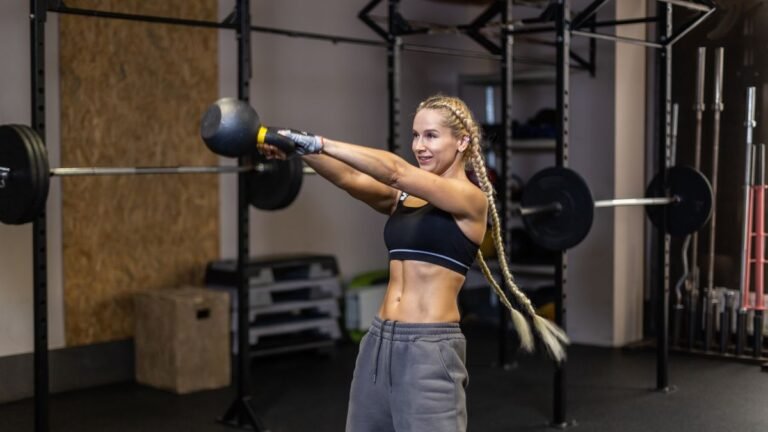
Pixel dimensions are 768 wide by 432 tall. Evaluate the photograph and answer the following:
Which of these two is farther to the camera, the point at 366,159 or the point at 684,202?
the point at 684,202

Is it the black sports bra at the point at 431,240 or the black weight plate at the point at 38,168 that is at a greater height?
the black weight plate at the point at 38,168

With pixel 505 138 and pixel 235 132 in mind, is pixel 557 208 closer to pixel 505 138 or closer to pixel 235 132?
pixel 505 138

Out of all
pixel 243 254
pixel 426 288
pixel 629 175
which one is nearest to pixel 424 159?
pixel 426 288

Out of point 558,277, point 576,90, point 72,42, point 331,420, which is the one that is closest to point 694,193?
point 558,277

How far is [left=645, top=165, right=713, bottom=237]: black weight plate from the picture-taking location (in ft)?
14.5

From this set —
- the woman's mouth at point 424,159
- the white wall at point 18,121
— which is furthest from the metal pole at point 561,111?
the white wall at point 18,121

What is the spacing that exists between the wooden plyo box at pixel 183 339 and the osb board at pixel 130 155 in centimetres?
23

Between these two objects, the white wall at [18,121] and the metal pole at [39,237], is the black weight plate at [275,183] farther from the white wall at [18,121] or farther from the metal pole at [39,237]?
the white wall at [18,121]

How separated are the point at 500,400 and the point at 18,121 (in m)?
2.49

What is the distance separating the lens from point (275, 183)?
150 inches

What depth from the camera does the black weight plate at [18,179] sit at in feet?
9.96

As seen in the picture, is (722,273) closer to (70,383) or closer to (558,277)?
(558,277)

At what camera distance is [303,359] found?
5.18 meters

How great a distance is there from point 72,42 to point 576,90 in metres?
2.84
